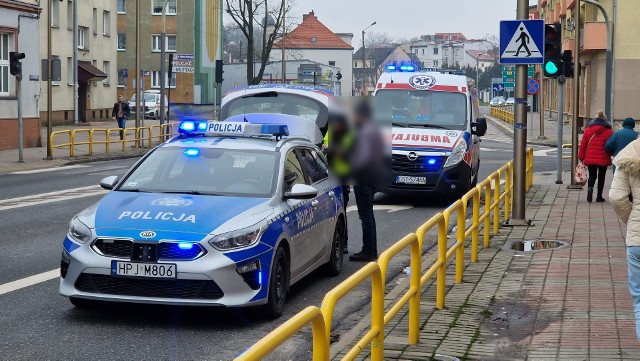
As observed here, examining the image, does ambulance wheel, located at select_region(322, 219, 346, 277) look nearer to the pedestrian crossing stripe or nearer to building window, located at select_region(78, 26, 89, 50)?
the pedestrian crossing stripe

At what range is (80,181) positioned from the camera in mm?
24656

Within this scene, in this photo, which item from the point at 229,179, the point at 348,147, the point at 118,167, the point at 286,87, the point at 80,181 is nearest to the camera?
the point at 229,179

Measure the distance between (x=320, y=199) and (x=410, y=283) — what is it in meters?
2.97

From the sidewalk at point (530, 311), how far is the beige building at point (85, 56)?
43633mm

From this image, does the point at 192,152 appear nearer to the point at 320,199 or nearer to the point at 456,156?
the point at 320,199

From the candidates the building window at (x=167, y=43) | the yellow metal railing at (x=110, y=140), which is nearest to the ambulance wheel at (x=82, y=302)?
the yellow metal railing at (x=110, y=140)

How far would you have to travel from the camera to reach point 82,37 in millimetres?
61094

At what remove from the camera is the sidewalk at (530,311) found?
7.47 m

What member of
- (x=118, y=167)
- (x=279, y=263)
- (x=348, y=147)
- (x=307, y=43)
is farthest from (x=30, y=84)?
(x=307, y=43)

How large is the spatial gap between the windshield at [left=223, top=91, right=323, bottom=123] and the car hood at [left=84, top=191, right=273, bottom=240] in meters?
9.84

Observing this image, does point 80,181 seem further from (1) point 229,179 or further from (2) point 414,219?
(1) point 229,179

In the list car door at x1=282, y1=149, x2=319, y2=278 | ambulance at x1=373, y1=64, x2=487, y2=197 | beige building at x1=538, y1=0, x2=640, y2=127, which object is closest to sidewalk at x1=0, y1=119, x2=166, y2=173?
ambulance at x1=373, y1=64, x2=487, y2=197

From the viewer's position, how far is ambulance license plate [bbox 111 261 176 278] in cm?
847

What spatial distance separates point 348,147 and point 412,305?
503 cm
